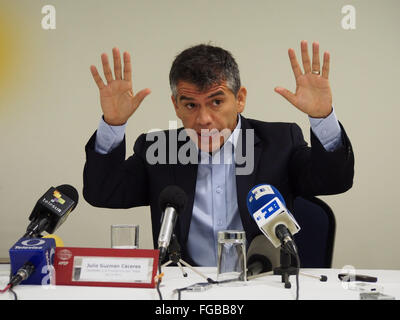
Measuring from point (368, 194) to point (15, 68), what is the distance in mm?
2507

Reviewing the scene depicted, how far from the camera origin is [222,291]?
1060 mm

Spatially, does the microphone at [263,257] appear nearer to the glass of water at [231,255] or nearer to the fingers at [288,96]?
the glass of water at [231,255]

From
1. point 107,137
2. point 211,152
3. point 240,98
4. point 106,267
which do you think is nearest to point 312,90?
point 240,98

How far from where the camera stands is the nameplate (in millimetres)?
1083

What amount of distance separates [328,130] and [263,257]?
18.5 inches

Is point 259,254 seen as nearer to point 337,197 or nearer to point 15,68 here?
point 337,197

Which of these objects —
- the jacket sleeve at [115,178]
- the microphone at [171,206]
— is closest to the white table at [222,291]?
the microphone at [171,206]

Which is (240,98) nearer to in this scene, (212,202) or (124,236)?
(212,202)

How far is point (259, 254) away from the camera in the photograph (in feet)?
4.37

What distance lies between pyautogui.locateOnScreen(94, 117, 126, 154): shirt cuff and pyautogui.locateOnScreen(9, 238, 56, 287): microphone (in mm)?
528

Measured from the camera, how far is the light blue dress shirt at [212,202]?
5.67ft

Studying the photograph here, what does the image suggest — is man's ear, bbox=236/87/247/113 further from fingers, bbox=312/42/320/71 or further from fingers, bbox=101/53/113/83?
fingers, bbox=101/53/113/83

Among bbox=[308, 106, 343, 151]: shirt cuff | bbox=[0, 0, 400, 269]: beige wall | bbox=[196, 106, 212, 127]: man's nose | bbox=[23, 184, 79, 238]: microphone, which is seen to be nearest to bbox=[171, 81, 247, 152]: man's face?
bbox=[196, 106, 212, 127]: man's nose

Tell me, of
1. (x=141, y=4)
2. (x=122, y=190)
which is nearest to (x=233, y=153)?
(x=122, y=190)
